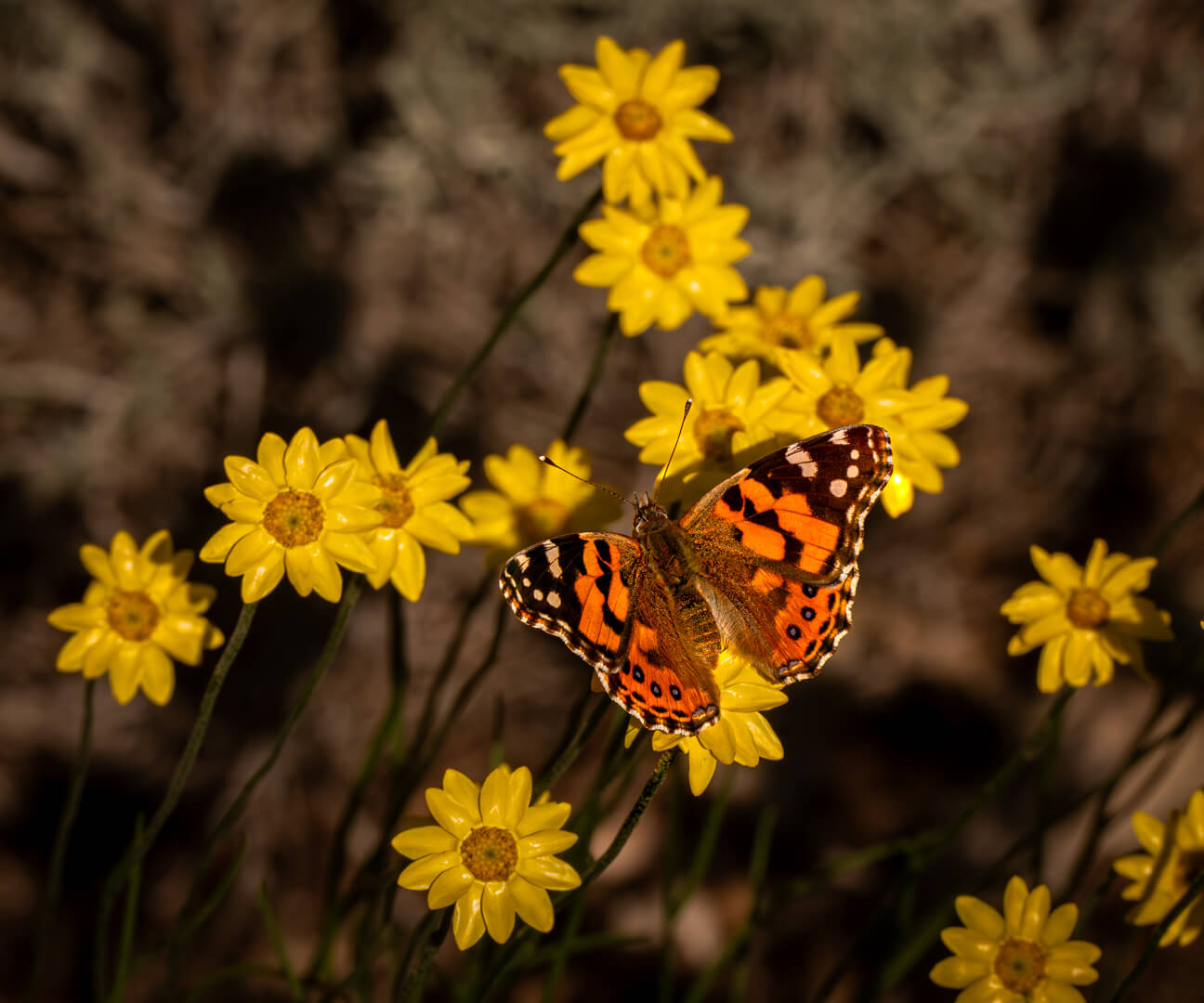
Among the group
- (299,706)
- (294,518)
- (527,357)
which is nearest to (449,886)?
(299,706)

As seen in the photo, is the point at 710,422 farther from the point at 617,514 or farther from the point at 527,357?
the point at 527,357

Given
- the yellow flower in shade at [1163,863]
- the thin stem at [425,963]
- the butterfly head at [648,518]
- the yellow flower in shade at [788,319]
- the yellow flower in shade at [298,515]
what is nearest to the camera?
the thin stem at [425,963]

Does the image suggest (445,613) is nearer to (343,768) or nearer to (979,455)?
(343,768)

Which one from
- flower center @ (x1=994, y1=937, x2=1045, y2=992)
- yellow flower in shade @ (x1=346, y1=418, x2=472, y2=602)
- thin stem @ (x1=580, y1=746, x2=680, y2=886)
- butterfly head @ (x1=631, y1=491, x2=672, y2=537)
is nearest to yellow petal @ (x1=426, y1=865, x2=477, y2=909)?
thin stem @ (x1=580, y1=746, x2=680, y2=886)

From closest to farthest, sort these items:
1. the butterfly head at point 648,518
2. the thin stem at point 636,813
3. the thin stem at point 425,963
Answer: the thin stem at point 636,813 → the thin stem at point 425,963 → the butterfly head at point 648,518

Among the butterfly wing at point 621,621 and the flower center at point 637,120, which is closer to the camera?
the butterfly wing at point 621,621

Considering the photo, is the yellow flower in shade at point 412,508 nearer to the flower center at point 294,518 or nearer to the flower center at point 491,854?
the flower center at point 294,518

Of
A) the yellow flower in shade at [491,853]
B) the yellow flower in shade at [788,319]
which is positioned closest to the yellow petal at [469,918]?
the yellow flower in shade at [491,853]
